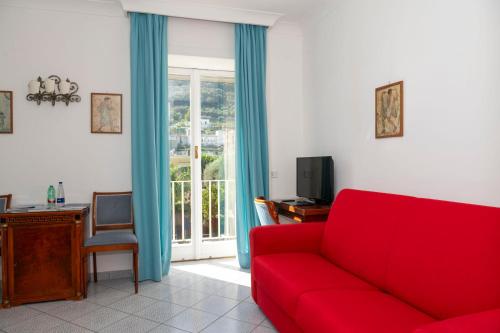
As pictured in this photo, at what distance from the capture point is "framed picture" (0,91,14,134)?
3332mm

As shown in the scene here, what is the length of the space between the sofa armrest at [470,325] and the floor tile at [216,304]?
1.87 metres

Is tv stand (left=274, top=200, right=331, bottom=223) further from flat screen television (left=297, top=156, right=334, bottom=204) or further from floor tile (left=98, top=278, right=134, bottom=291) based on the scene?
floor tile (left=98, top=278, right=134, bottom=291)

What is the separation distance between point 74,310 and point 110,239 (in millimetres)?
627

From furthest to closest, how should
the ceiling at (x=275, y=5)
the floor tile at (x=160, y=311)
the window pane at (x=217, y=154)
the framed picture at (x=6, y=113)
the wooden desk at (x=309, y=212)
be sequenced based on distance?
the window pane at (x=217, y=154)
the ceiling at (x=275, y=5)
the framed picture at (x=6, y=113)
the wooden desk at (x=309, y=212)
the floor tile at (x=160, y=311)

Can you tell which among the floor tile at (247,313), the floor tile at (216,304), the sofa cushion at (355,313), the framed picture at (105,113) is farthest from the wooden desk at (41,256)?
the sofa cushion at (355,313)

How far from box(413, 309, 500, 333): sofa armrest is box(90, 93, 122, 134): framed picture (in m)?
3.24

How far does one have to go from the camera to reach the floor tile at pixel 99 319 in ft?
8.41

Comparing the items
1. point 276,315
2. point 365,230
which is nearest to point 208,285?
point 276,315

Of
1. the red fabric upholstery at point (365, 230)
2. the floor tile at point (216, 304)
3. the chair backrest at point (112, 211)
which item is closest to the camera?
the red fabric upholstery at point (365, 230)

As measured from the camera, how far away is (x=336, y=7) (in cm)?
345

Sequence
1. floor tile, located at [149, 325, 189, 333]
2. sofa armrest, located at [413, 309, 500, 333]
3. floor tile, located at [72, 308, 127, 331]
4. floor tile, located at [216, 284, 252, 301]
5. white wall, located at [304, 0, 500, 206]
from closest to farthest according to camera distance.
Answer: sofa armrest, located at [413, 309, 500, 333] < white wall, located at [304, 0, 500, 206] < floor tile, located at [149, 325, 189, 333] < floor tile, located at [72, 308, 127, 331] < floor tile, located at [216, 284, 252, 301]

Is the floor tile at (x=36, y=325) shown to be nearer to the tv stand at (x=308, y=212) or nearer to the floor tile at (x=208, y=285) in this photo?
the floor tile at (x=208, y=285)

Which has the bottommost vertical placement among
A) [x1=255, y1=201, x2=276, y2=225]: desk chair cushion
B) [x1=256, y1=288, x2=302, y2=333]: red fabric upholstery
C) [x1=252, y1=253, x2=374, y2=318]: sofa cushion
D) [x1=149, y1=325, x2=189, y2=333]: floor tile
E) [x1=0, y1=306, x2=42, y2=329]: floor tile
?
[x1=149, y1=325, x2=189, y2=333]: floor tile

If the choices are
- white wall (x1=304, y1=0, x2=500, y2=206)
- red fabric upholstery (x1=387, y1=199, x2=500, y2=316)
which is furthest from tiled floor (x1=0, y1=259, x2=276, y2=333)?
white wall (x1=304, y1=0, x2=500, y2=206)
